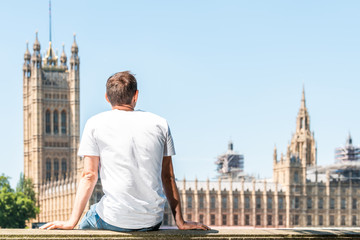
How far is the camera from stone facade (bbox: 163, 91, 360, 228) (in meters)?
101

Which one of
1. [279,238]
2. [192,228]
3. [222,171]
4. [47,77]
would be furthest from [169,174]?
[47,77]

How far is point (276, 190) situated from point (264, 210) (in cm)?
335

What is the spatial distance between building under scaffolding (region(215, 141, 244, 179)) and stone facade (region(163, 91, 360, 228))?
18.5 m

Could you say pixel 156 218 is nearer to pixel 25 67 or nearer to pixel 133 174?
pixel 133 174

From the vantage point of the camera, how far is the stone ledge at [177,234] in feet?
18.9

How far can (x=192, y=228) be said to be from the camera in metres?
6.53

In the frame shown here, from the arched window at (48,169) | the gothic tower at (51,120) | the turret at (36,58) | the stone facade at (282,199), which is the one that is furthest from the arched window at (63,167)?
the stone facade at (282,199)

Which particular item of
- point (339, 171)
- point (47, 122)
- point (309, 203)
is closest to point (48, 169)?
point (47, 122)

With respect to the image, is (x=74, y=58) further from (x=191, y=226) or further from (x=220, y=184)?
(x=191, y=226)

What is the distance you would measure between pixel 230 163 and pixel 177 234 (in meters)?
128

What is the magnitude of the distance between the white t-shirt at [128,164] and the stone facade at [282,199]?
9342 centimetres

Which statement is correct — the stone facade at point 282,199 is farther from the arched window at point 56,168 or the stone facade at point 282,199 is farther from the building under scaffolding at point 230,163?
the arched window at point 56,168

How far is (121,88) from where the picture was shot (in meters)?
6.56

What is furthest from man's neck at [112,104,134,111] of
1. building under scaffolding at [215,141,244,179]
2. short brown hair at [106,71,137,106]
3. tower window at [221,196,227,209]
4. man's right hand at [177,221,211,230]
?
building under scaffolding at [215,141,244,179]
